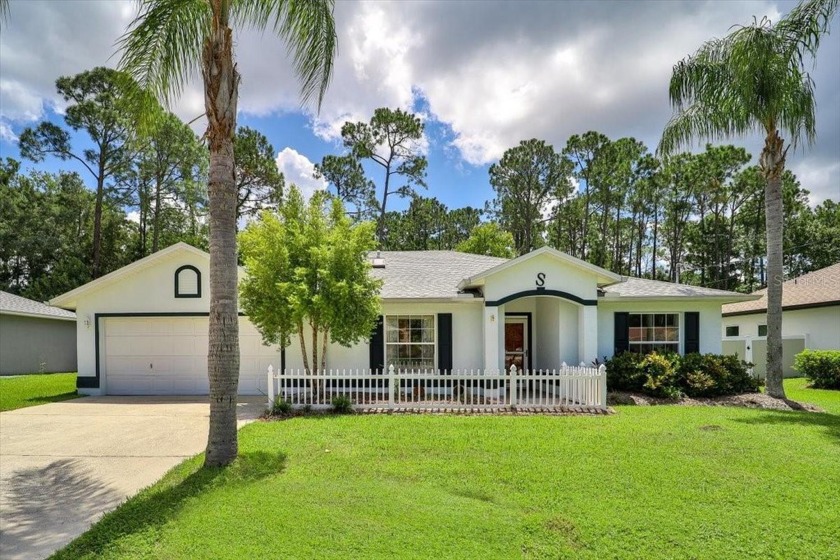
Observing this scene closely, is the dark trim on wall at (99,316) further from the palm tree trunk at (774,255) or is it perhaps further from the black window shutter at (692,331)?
the palm tree trunk at (774,255)

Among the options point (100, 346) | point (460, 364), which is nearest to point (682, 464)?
point (460, 364)

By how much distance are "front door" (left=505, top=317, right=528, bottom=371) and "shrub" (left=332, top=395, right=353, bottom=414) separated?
19.3ft

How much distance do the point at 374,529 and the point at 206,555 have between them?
1.45 m

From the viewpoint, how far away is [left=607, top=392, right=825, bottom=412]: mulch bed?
Result: 10.2 m

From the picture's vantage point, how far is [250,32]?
23.5 feet

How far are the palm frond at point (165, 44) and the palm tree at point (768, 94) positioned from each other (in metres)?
11.4

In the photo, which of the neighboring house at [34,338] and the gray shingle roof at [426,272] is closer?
the gray shingle roof at [426,272]

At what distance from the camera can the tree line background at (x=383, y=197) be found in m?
26.0

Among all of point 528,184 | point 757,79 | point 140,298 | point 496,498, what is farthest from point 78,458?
point 528,184

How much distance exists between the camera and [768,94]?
1016 centimetres

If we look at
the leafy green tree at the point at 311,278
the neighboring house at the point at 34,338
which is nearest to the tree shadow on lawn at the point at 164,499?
the leafy green tree at the point at 311,278

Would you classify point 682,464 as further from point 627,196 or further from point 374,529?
point 627,196

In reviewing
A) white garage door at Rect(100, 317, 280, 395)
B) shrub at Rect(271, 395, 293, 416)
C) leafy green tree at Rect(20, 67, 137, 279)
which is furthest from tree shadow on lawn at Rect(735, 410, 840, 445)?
leafy green tree at Rect(20, 67, 137, 279)

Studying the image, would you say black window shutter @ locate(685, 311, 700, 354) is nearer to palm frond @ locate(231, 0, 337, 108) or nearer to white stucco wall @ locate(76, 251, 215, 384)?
palm frond @ locate(231, 0, 337, 108)
